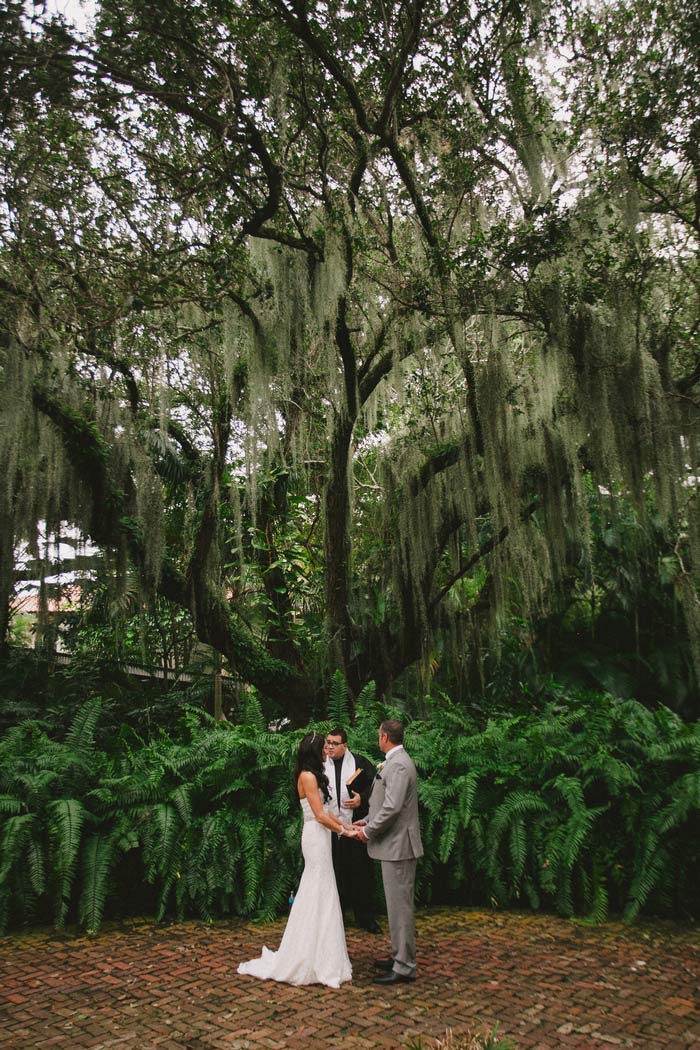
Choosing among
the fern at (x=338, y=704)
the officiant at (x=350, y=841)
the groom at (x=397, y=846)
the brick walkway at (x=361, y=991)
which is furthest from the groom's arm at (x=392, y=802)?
the fern at (x=338, y=704)

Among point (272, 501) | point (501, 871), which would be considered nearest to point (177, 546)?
point (272, 501)

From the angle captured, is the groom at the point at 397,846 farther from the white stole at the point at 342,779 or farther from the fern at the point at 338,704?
the fern at the point at 338,704

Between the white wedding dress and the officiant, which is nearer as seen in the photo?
the white wedding dress

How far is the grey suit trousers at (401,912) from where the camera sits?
3.55m

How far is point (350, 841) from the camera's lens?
4500mm

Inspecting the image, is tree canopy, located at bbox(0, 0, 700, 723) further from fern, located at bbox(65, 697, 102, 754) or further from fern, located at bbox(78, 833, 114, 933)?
fern, located at bbox(78, 833, 114, 933)

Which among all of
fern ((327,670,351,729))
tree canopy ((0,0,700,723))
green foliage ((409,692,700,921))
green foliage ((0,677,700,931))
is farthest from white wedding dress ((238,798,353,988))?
tree canopy ((0,0,700,723))

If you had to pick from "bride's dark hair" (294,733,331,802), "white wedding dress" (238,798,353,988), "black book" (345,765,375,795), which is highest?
"bride's dark hair" (294,733,331,802)

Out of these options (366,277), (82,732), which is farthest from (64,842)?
(366,277)

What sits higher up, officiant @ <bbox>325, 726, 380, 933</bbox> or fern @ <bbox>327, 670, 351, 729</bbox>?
fern @ <bbox>327, 670, 351, 729</bbox>

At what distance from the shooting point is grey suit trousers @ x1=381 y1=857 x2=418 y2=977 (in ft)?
11.6

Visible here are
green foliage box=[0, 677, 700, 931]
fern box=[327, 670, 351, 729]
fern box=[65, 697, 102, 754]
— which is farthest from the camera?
fern box=[327, 670, 351, 729]

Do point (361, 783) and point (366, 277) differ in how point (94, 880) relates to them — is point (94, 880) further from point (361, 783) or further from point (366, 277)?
point (366, 277)

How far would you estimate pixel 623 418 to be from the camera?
20.2 ft
